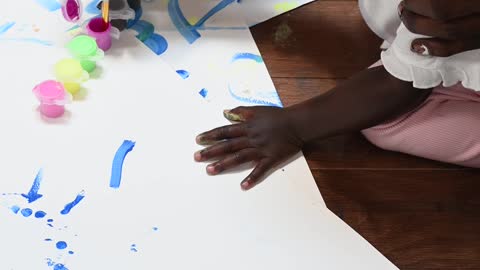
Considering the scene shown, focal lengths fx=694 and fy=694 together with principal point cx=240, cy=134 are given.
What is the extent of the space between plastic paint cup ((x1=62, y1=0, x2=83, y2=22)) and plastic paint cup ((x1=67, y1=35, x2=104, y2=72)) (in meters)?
0.05

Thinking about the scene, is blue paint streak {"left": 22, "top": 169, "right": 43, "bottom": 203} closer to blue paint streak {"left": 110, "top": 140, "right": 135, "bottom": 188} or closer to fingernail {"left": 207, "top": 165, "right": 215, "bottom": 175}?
blue paint streak {"left": 110, "top": 140, "right": 135, "bottom": 188}

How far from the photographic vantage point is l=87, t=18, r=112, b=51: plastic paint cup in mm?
896

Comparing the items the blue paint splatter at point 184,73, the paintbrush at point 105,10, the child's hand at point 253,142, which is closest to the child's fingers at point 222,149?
the child's hand at point 253,142

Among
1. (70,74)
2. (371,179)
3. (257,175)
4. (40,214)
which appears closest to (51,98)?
(70,74)

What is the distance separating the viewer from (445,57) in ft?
2.45

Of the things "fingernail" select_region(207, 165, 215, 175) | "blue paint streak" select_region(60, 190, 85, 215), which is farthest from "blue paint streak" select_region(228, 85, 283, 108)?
"blue paint streak" select_region(60, 190, 85, 215)

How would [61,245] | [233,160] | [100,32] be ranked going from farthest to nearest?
[100,32]
[233,160]
[61,245]

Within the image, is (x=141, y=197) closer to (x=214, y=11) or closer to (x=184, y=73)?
(x=184, y=73)

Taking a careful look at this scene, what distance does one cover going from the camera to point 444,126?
0.85 m

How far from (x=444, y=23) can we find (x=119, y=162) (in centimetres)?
38

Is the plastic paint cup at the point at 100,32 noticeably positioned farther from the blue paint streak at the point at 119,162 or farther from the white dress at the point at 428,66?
the white dress at the point at 428,66

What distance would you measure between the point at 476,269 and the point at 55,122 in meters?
0.51

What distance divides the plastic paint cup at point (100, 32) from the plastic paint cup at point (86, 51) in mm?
14

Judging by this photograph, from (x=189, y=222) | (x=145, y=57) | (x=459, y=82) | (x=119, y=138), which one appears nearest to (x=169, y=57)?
(x=145, y=57)
